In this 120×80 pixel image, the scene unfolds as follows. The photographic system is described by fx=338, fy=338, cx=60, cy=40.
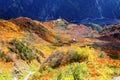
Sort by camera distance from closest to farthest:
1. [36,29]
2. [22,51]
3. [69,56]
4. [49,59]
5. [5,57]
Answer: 1. [69,56]
2. [49,59]
3. [5,57]
4. [22,51]
5. [36,29]

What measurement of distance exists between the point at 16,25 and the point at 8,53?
92.3 metres

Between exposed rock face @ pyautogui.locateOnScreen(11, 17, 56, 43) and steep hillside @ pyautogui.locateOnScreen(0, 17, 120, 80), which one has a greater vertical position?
exposed rock face @ pyautogui.locateOnScreen(11, 17, 56, 43)

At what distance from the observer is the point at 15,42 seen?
98.8m

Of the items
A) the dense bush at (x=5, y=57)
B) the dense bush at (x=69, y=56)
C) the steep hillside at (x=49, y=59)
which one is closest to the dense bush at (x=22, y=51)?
the steep hillside at (x=49, y=59)

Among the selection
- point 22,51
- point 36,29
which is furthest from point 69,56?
point 36,29

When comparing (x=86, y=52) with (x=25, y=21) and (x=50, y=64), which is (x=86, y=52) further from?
(x=25, y=21)

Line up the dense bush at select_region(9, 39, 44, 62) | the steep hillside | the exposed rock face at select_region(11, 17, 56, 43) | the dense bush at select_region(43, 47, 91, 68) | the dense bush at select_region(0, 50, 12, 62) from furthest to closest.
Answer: the exposed rock face at select_region(11, 17, 56, 43)
the dense bush at select_region(9, 39, 44, 62)
the dense bush at select_region(0, 50, 12, 62)
the dense bush at select_region(43, 47, 91, 68)
the steep hillside

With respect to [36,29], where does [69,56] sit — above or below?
below

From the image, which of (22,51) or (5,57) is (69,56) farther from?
(22,51)

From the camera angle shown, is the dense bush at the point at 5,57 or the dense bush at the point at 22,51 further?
the dense bush at the point at 22,51

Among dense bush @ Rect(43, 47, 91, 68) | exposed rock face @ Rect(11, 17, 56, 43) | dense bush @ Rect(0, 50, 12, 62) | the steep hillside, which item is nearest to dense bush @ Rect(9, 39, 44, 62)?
the steep hillside

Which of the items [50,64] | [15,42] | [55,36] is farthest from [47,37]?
[50,64]

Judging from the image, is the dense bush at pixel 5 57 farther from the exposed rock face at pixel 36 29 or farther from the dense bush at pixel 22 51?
the exposed rock face at pixel 36 29

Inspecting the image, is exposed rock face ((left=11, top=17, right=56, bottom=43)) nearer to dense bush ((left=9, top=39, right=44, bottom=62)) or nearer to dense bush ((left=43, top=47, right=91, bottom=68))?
dense bush ((left=9, top=39, right=44, bottom=62))
